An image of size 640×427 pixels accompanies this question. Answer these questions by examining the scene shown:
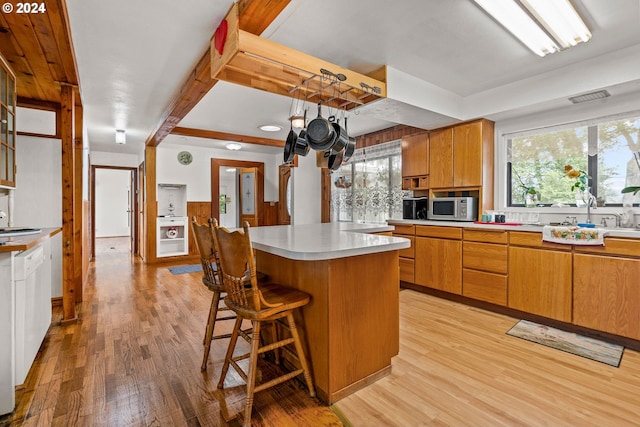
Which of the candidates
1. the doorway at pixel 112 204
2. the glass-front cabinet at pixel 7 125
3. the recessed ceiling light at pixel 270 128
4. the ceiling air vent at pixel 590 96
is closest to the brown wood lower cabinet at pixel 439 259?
the ceiling air vent at pixel 590 96

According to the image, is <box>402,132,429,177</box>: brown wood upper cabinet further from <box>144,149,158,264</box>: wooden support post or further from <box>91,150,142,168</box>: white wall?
<box>91,150,142,168</box>: white wall

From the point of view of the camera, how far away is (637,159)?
290 centimetres

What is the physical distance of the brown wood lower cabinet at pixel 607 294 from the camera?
96.0 inches

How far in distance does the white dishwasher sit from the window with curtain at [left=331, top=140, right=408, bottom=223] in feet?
13.4

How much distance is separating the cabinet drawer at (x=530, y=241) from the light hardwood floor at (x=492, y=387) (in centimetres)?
91

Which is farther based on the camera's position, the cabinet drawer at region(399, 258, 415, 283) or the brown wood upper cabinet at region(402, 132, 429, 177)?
the brown wood upper cabinet at region(402, 132, 429, 177)

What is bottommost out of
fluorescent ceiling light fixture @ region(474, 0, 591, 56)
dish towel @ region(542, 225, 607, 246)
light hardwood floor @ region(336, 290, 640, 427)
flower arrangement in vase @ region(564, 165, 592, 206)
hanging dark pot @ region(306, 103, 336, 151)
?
light hardwood floor @ region(336, 290, 640, 427)

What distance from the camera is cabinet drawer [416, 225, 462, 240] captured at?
3567 mm

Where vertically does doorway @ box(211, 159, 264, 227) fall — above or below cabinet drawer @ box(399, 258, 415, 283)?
above

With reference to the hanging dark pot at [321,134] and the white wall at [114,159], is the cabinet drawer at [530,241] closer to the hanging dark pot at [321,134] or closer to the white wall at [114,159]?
the hanging dark pot at [321,134]

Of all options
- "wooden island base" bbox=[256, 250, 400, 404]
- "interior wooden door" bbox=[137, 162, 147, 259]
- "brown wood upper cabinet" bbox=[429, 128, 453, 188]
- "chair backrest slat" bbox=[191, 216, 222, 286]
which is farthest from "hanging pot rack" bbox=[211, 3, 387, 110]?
"interior wooden door" bbox=[137, 162, 147, 259]

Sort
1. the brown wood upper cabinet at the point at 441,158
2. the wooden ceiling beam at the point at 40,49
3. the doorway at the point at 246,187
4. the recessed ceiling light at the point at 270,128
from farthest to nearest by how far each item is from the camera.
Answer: the doorway at the point at 246,187
the recessed ceiling light at the point at 270,128
the brown wood upper cabinet at the point at 441,158
the wooden ceiling beam at the point at 40,49

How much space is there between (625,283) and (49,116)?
5.76 meters

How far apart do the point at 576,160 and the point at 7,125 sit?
5270mm
